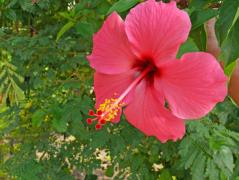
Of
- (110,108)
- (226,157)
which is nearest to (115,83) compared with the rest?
(110,108)

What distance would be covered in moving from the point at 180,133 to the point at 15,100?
4.16 ft

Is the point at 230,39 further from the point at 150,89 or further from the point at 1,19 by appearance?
the point at 1,19

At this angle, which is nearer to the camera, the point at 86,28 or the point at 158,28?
the point at 158,28

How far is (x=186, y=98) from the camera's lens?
53cm

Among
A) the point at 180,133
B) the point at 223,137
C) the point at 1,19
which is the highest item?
the point at 180,133

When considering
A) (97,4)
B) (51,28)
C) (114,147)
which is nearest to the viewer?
(97,4)

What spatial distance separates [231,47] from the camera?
57 centimetres

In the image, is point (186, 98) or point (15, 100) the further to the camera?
point (15, 100)

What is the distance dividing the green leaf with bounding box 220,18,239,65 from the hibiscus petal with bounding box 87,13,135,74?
0.11m

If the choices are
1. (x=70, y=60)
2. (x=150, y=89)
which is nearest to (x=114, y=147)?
(x=70, y=60)

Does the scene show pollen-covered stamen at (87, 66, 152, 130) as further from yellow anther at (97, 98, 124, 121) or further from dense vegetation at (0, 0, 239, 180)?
dense vegetation at (0, 0, 239, 180)

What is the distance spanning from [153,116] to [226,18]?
0.15 m

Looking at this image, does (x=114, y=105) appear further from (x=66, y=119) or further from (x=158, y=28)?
(x=66, y=119)

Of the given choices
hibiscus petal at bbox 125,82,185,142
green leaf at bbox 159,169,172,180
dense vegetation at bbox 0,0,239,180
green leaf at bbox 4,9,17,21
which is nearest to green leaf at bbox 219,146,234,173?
dense vegetation at bbox 0,0,239,180
